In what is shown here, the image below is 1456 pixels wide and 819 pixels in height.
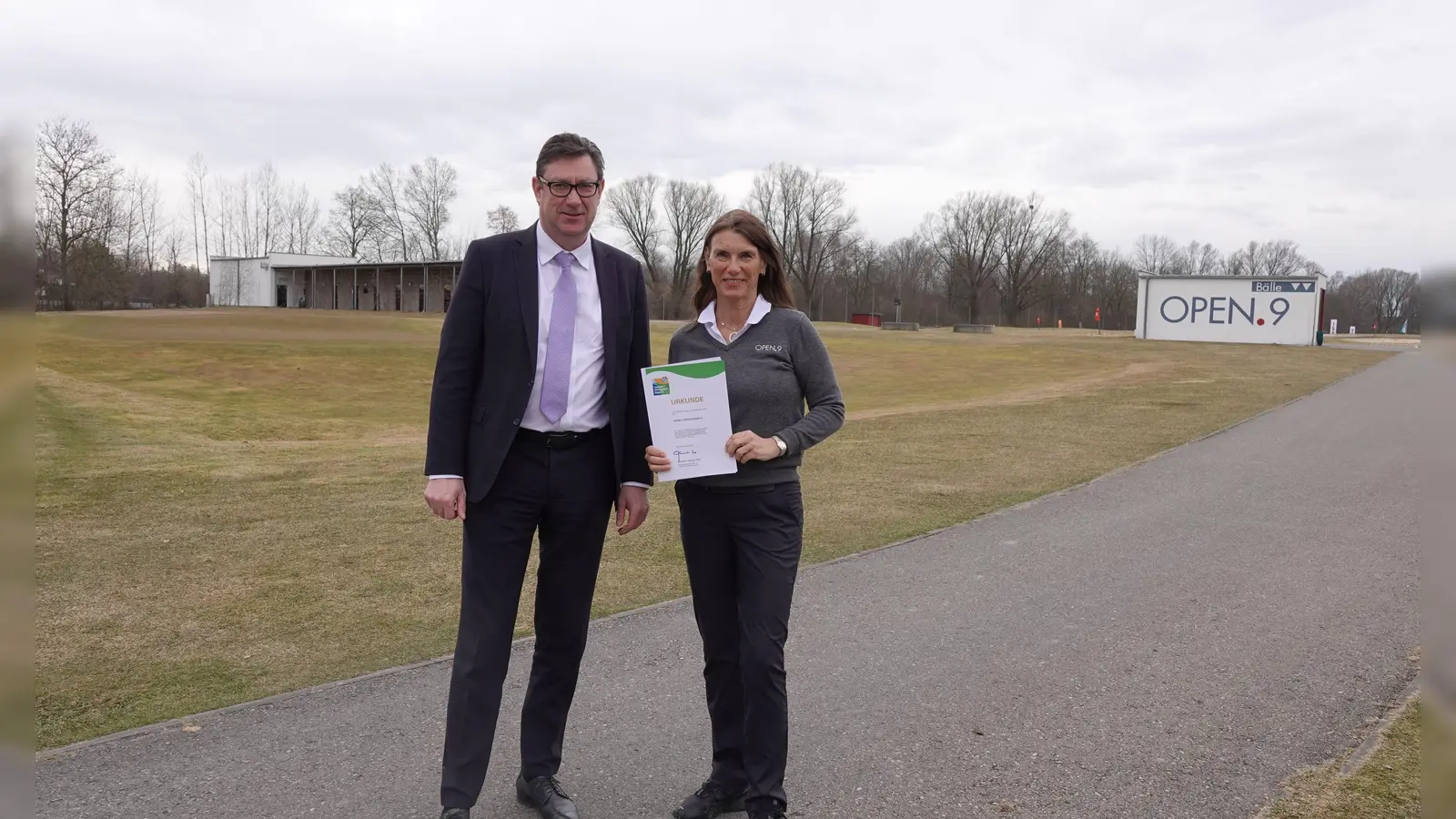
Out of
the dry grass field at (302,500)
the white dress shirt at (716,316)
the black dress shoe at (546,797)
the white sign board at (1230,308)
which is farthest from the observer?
the white sign board at (1230,308)

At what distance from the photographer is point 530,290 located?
3.38m

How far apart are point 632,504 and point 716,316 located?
77 cm

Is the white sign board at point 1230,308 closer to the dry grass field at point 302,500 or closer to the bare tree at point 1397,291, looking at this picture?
the dry grass field at point 302,500

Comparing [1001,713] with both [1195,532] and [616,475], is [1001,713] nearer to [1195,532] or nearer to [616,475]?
[616,475]

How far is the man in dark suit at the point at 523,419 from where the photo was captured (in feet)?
11.0

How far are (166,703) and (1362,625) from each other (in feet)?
21.4

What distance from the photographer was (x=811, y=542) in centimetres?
816

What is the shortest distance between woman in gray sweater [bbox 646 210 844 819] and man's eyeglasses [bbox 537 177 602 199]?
48cm

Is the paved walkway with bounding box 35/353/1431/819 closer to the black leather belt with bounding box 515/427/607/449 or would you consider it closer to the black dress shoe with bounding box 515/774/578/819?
the black dress shoe with bounding box 515/774/578/819

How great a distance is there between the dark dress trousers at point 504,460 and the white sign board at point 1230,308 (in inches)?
2057

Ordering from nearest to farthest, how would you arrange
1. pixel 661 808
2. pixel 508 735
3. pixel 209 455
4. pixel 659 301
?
pixel 661 808 → pixel 508 735 → pixel 209 455 → pixel 659 301

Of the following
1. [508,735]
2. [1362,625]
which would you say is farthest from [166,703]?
[1362,625]

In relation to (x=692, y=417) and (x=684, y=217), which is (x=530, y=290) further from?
(x=684, y=217)

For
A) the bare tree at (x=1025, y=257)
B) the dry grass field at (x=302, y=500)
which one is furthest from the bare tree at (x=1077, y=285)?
the dry grass field at (x=302, y=500)
